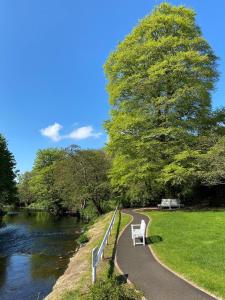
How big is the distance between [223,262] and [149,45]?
2402cm

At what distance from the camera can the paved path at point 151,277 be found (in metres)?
9.88

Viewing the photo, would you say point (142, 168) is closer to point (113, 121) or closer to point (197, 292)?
point (113, 121)

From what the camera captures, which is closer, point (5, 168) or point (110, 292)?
point (110, 292)

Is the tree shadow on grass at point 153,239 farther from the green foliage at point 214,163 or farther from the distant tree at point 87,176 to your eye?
the distant tree at point 87,176

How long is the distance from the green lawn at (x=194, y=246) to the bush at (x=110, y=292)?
89.5 inches

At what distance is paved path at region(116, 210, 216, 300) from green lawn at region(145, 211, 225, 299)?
0.41 metres

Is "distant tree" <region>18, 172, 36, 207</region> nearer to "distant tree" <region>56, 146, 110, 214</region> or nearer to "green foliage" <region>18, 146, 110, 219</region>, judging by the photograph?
"green foliage" <region>18, 146, 110, 219</region>

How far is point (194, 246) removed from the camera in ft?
51.2

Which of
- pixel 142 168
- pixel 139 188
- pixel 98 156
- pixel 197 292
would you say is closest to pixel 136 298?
pixel 197 292

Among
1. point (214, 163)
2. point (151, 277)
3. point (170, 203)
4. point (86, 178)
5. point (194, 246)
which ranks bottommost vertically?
point (151, 277)

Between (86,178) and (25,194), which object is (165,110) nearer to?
(86,178)

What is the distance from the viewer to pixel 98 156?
49156mm

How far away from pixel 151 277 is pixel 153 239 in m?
6.51

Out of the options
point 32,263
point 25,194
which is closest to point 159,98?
point 32,263
